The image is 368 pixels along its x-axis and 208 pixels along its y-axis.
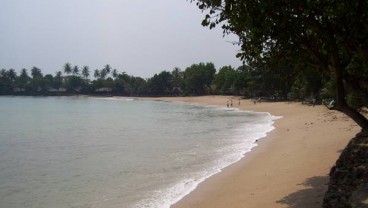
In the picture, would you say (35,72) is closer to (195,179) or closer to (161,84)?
(161,84)

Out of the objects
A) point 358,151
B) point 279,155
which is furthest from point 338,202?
point 279,155

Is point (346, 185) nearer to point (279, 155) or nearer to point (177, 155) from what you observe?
point (279, 155)

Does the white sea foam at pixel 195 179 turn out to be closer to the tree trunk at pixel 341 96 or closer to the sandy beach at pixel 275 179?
the sandy beach at pixel 275 179

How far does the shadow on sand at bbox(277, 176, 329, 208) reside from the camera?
9352mm

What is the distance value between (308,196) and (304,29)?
168 inches

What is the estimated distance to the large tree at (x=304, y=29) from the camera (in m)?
7.59

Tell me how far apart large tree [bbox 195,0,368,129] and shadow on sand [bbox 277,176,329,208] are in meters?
2.12

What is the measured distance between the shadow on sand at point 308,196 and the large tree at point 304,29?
2122 mm

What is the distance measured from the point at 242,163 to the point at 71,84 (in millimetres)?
164290

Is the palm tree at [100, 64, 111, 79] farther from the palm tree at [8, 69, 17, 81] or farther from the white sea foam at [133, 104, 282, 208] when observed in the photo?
the white sea foam at [133, 104, 282, 208]

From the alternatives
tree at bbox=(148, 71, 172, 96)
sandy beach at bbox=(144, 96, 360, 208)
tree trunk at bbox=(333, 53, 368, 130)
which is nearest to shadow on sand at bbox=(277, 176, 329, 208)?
sandy beach at bbox=(144, 96, 360, 208)

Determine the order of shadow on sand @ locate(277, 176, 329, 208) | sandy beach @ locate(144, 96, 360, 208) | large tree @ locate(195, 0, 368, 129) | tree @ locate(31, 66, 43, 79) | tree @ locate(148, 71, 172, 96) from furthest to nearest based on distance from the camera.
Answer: tree @ locate(31, 66, 43, 79) < tree @ locate(148, 71, 172, 96) < sandy beach @ locate(144, 96, 360, 208) < shadow on sand @ locate(277, 176, 329, 208) < large tree @ locate(195, 0, 368, 129)

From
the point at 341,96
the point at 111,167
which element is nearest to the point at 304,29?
the point at 341,96

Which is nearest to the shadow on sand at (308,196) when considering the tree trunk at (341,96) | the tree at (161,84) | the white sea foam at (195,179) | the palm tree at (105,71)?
the tree trunk at (341,96)
